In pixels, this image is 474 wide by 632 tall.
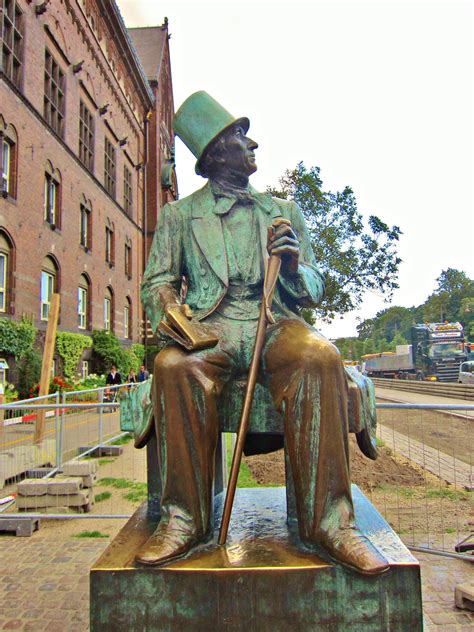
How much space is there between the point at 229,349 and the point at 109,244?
2545 cm

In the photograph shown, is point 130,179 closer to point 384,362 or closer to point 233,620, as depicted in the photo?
point 384,362

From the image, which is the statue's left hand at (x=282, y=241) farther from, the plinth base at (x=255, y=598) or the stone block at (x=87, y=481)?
the stone block at (x=87, y=481)

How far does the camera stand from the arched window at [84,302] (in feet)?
73.0

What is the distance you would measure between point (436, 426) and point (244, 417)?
410 centimetres

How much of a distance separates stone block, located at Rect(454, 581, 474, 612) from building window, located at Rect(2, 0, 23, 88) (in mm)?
17345

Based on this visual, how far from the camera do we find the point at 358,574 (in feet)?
6.25

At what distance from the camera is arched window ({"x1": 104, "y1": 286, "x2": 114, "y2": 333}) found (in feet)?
84.3

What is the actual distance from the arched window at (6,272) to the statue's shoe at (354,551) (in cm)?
1538

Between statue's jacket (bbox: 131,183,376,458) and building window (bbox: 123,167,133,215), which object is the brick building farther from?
statue's jacket (bbox: 131,183,376,458)

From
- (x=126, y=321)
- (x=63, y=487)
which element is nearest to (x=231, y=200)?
(x=63, y=487)

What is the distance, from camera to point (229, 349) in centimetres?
249

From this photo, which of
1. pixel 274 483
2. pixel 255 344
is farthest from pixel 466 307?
pixel 255 344

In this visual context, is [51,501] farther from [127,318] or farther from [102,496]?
[127,318]

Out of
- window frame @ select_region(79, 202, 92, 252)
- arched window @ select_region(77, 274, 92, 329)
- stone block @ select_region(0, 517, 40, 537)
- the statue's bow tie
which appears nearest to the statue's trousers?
the statue's bow tie
